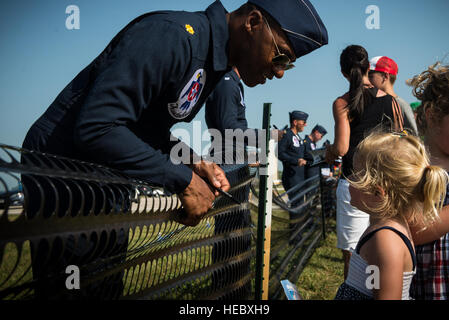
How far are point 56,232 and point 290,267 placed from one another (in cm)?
420

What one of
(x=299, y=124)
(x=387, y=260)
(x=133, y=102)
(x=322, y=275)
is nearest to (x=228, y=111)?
(x=387, y=260)

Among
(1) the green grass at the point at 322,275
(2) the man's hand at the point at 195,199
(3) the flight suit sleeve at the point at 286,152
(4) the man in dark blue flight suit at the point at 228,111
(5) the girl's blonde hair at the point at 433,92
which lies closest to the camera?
(2) the man's hand at the point at 195,199

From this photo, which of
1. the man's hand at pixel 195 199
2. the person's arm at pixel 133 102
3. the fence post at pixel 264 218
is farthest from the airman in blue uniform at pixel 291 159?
the person's arm at pixel 133 102

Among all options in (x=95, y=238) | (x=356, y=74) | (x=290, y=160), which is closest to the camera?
(x=95, y=238)

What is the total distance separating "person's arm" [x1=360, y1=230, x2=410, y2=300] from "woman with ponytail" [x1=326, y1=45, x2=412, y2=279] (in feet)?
5.47

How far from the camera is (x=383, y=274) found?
1.78 m

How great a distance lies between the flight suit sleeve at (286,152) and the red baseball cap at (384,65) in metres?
4.63

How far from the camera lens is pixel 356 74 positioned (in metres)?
3.62

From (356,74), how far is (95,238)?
10.1 feet

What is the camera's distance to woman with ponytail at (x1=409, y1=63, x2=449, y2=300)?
2.08m

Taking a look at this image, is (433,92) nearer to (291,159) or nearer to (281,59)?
(281,59)

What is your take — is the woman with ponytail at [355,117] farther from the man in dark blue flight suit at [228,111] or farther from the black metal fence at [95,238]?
the black metal fence at [95,238]

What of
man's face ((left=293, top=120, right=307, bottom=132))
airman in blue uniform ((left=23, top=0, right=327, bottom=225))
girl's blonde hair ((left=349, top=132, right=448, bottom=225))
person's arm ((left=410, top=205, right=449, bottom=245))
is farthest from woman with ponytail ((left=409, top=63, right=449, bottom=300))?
man's face ((left=293, top=120, right=307, bottom=132))

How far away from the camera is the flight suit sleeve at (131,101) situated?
1.29m
